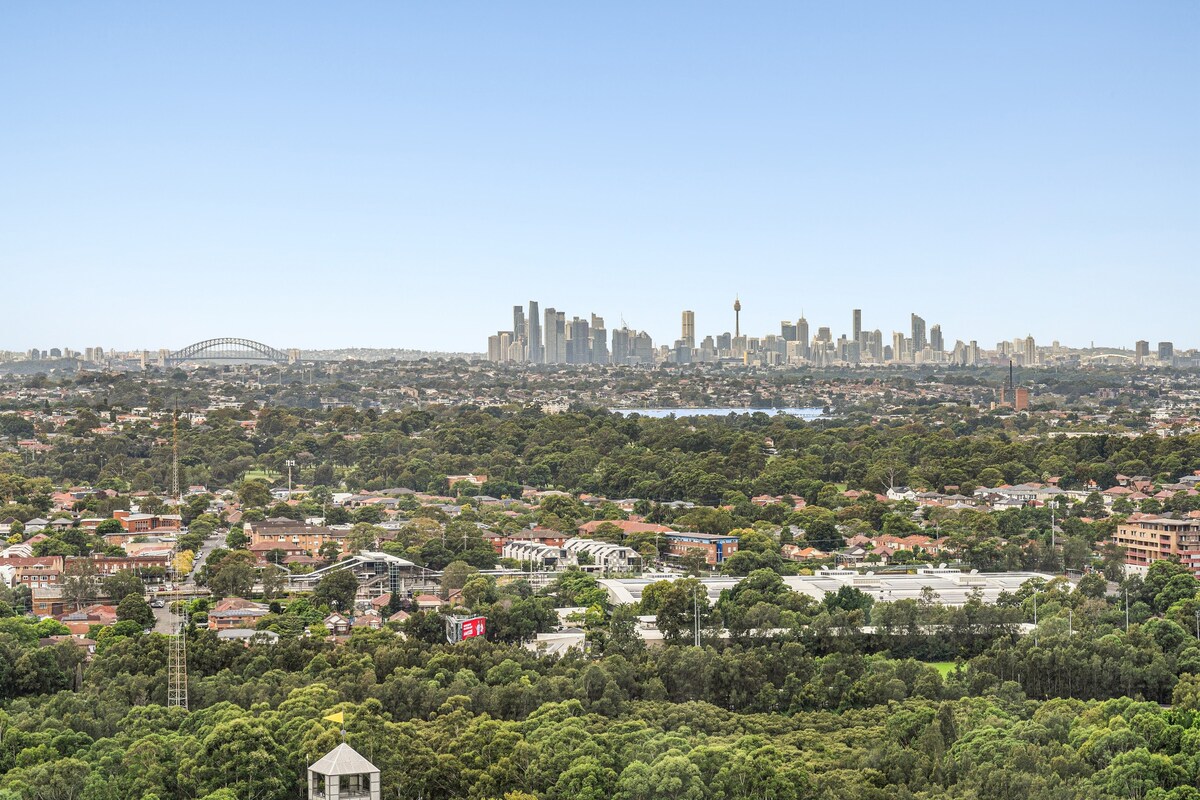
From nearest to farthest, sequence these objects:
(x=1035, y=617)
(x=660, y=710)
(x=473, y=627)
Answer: (x=660, y=710)
(x=473, y=627)
(x=1035, y=617)

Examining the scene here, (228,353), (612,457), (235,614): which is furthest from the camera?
(228,353)

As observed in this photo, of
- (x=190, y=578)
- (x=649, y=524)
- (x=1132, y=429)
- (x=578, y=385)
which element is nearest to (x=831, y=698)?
(x=190, y=578)

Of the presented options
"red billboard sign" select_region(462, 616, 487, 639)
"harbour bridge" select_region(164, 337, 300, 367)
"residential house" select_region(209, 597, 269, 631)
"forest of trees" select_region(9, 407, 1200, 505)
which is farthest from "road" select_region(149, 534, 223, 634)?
"harbour bridge" select_region(164, 337, 300, 367)

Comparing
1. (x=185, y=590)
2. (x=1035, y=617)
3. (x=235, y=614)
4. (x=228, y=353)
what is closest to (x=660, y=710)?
(x=1035, y=617)

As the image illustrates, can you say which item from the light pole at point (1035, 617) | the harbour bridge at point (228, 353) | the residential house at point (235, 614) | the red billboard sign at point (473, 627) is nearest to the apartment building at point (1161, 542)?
the light pole at point (1035, 617)

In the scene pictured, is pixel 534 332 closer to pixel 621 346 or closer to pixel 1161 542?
pixel 621 346

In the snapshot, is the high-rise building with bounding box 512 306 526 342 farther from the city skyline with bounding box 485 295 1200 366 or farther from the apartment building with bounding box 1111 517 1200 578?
the apartment building with bounding box 1111 517 1200 578

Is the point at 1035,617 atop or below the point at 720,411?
below

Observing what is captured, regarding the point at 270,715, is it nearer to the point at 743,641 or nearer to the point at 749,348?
the point at 743,641
